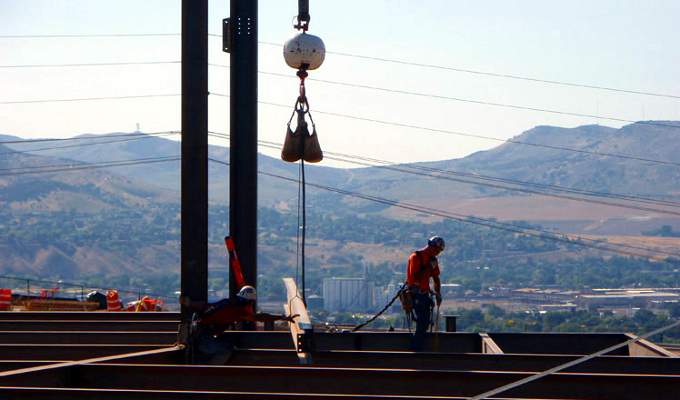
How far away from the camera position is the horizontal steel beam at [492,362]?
13.2 m

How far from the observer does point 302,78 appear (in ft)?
56.5

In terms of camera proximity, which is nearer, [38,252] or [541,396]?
[541,396]

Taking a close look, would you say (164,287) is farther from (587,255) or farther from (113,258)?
(587,255)

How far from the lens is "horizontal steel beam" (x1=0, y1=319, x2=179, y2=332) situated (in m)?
17.8

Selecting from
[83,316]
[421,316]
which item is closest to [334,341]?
[421,316]

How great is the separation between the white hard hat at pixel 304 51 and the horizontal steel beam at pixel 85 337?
4.43m

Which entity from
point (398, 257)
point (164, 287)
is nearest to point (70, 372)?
point (164, 287)

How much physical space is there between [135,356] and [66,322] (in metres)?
4.70

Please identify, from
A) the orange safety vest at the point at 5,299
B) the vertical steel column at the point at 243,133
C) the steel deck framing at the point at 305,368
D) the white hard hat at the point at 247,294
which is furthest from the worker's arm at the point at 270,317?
the orange safety vest at the point at 5,299

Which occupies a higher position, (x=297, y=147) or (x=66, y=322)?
(x=297, y=147)

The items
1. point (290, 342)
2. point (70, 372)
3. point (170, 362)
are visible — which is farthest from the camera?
point (290, 342)

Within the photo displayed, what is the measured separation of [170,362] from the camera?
1444cm

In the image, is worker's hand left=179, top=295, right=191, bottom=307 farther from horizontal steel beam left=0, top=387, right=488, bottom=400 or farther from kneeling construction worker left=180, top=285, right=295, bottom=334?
horizontal steel beam left=0, top=387, right=488, bottom=400

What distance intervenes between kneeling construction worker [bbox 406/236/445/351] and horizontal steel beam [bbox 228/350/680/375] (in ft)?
8.82
